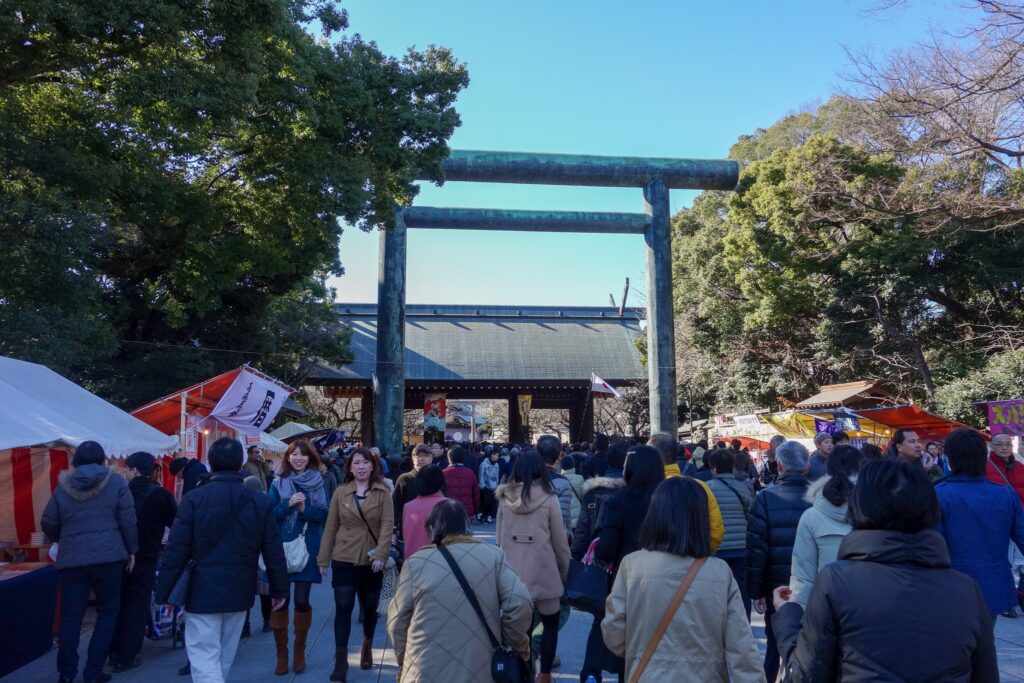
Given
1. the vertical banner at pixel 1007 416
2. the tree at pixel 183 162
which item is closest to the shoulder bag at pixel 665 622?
the tree at pixel 183 162

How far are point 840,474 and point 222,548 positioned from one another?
3.31 metres

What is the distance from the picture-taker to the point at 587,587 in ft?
14.0

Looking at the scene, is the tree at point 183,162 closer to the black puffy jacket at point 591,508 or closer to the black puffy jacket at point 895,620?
the black puffy jacket at point 591,508

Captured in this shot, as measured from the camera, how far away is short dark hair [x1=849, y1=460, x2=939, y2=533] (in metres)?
2.29

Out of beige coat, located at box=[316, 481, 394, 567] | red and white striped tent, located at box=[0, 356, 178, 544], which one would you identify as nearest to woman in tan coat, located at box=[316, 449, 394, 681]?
beige coat, located at box=[316, 481, 394, 567]

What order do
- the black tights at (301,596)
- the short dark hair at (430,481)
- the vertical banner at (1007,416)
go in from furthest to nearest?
1. the vertical banner at (1007,416)
2. the black tights at (301,596)
3. the short dark hair at (430,481)

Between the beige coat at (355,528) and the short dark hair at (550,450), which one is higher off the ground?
the short dark hair at (550,450)

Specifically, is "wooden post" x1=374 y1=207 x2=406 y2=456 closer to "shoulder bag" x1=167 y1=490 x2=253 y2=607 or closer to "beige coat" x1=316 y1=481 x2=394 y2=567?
"beige coat" x1=316 y1=481 x2=394 y2=567

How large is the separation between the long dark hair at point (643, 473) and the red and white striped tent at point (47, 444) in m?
4.73

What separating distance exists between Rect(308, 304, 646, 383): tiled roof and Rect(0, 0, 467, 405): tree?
10417 mm

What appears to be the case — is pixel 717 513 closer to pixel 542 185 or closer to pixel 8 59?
pixel 8 59

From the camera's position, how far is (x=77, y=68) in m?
10.1

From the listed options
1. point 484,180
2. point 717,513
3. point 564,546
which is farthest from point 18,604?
point 484,180

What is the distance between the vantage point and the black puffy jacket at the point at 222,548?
4.43 metres
